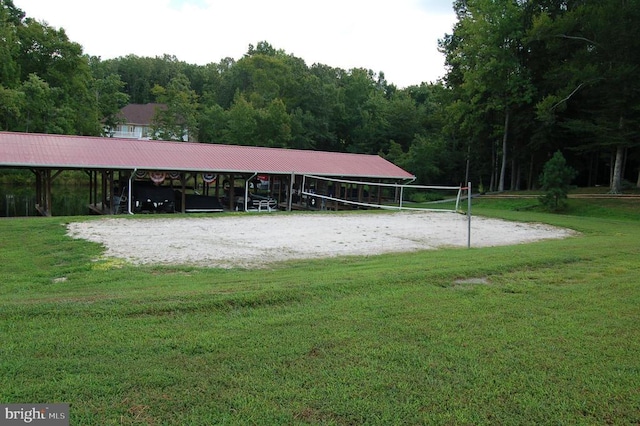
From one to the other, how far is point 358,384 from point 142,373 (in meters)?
1.45

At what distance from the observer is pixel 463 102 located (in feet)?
120

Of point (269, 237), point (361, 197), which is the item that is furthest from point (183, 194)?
point (269, 237)

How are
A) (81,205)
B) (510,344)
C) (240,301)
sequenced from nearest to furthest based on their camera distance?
(510,344) < (240,301) < (81,205)

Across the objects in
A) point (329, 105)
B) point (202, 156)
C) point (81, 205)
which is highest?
point (329, 105)

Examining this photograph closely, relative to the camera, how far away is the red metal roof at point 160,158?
66.0ft

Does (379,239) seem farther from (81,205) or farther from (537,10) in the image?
(537,10)

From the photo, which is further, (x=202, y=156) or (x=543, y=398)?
(x=202, y=156)

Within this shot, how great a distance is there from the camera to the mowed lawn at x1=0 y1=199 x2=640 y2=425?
2832 mm

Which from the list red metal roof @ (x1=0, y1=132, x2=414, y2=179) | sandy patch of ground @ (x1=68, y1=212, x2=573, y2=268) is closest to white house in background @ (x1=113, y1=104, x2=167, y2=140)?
red metal roof @ (x1=0, y1=132, x2=414, y2=179)

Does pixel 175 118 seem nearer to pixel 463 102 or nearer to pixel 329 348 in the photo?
pixel 463 102

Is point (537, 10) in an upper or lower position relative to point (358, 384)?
upper

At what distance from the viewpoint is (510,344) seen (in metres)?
3.87

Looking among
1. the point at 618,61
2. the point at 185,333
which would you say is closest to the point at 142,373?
the point at 185,333

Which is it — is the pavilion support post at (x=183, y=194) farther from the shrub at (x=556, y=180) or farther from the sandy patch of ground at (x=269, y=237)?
the shrub at (x=556, y=180)
